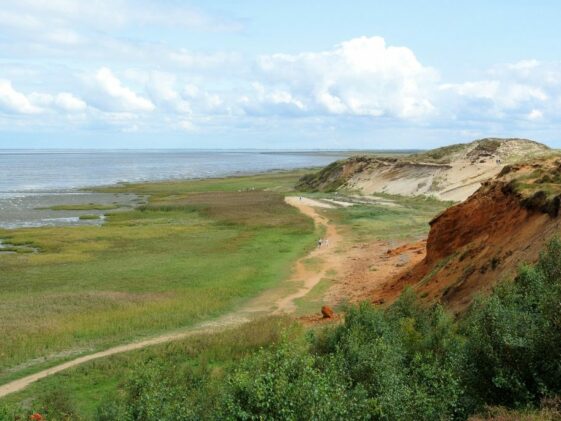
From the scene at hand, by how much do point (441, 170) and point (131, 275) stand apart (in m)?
54.6

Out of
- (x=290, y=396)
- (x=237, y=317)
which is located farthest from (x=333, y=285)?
(x=290, y=396)

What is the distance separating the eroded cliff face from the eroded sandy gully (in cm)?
272

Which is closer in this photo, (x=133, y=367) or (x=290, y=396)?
(x=290, y=396)

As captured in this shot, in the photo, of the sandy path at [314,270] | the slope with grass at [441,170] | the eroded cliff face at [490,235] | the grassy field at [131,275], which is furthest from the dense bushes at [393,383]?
the slope with grass at [441,170]

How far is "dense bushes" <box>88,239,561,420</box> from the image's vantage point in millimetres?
9438

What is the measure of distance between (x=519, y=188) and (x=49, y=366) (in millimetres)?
22227

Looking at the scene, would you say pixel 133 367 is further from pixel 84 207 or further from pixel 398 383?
pixel 84 207

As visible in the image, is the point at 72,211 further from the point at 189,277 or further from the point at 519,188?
the point at 519,188

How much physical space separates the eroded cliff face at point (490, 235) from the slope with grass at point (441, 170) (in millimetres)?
37215

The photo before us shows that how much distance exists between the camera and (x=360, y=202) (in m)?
69.8

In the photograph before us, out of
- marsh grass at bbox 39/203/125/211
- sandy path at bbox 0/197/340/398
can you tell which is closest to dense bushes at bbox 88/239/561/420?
sandy path at bbox 0/197/340/398

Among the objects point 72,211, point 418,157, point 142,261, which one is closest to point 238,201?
point 72,211

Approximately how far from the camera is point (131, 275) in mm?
33219

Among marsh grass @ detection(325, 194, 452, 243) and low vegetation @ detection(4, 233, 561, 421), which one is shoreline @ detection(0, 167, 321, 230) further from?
low vegetation @ detection(4, 233, 561, 421)
